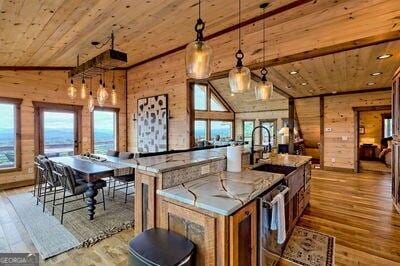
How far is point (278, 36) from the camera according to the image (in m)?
3.56

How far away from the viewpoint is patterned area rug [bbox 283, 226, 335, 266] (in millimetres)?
2357

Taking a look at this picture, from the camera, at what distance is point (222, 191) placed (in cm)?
161

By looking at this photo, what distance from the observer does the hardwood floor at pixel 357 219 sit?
2477 millimetres

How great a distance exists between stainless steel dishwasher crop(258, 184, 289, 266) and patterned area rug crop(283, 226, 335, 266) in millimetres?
538

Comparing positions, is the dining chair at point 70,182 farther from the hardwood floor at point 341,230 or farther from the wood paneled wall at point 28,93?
the wood paneled wall at point 28,93

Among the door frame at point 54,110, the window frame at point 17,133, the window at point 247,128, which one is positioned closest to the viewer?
the window frame at point 17,133

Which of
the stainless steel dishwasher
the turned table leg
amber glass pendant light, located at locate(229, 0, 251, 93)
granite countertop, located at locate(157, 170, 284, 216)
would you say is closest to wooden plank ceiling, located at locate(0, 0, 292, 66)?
amber glass pendant light, located at locate(229, 0, 251, 93)

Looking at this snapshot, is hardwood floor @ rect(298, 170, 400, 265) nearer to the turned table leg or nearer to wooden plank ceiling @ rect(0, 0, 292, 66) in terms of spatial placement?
the turned table leg

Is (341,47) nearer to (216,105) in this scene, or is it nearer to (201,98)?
(201,98)

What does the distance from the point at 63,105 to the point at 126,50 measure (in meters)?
2.47

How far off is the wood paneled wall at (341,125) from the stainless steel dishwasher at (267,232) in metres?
6.60

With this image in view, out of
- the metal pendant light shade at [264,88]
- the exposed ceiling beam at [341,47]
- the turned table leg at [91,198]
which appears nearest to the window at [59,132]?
the turned table leg at [91,198]

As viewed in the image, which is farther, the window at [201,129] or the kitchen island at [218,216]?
the window at [201,129]

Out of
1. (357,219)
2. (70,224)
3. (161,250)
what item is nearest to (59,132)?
(70,224)
